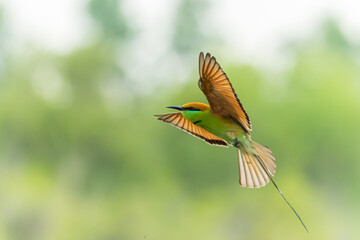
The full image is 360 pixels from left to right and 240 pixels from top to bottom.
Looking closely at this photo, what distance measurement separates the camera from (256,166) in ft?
5.45

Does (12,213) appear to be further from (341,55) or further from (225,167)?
(341,55)

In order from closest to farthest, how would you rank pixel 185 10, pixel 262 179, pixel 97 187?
pixel 262 179 < pixel 97 187 < pixel 185 10

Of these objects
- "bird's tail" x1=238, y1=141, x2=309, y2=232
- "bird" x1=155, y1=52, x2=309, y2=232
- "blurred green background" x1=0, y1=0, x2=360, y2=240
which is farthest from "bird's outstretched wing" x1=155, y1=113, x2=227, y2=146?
"blurred green background" x1=0, y1=0, x2=360, y2=240

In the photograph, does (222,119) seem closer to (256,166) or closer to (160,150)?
(256,166)

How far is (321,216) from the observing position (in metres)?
9.33

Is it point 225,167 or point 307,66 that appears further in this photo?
point 307,66

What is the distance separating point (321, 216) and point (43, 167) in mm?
4472

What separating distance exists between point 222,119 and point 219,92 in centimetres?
9

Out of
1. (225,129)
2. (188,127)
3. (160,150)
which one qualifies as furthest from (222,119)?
(160,150)

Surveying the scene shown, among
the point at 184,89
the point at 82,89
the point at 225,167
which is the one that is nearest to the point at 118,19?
the point at 82,89

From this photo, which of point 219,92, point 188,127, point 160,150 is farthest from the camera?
point 160,150

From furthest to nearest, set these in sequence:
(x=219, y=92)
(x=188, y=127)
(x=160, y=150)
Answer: (x=160, y=150) → (x=188, y=127) → (x=219, y=92)

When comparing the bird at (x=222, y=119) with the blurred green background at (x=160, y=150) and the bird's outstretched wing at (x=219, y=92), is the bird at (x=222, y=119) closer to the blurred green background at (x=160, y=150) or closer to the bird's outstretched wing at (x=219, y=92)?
the bird's outstretched wing at (x=219, y=92)

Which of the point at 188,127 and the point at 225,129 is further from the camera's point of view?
the point at 188,127
